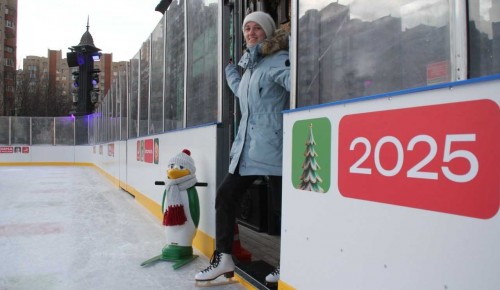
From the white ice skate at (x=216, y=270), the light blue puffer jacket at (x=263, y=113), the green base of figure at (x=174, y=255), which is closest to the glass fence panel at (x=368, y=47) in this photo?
the light blue puffer jacket at (x=263, y=113)

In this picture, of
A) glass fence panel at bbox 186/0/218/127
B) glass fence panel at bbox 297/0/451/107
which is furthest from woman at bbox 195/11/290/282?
glass fence panel at bbox 186/0/218/127

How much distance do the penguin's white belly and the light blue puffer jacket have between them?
2.93ft

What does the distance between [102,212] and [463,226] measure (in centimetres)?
508

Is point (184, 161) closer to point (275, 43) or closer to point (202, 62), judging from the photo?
point (202, 62)

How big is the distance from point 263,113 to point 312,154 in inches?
20.7

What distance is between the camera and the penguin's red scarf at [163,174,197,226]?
316cm

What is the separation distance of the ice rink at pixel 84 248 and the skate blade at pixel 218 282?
46mm

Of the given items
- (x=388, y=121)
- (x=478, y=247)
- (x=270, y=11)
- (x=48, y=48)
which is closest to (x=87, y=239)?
(x=270, y=11)

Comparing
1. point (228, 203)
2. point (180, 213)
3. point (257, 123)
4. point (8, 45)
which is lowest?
point (180, 213)

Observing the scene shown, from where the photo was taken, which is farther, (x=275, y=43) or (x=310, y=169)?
(x=275, y=43)

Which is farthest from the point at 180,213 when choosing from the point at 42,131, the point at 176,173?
the point at 42,131

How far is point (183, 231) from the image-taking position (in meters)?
3.20

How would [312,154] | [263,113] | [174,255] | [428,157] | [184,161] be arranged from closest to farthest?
[428,157] < [312,154] < [263,113] < [174,255] < [184,161]

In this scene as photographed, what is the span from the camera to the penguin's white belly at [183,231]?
320 cm
